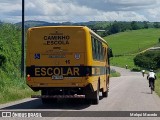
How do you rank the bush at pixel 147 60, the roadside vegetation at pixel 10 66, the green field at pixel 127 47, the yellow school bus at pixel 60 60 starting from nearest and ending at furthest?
1. the yellow school bus at pixel 60 60
2. the roadside vegetation at pixel 10 66
3. the bush at pixel 147 60
4. the green field at pixel 127 47

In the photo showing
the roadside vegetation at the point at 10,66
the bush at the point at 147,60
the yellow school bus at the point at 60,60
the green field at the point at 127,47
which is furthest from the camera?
the green field at the point at 127,47

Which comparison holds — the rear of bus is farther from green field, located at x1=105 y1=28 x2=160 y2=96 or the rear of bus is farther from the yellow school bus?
green field, located at x1=105 y1=28 x2=160 y2=96

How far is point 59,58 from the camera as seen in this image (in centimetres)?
1855

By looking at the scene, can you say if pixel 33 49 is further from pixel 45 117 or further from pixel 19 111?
pixel 45 117

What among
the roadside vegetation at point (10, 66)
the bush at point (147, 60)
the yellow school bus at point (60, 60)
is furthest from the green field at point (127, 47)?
the yellow school bus at point (60, 60)

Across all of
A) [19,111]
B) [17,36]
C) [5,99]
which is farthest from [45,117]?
[17,36]

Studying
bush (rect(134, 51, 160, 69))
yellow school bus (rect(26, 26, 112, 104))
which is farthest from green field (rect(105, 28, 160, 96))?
yellow school bus (rect(26, 26, 112, 104))

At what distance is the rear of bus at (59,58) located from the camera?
18.3 m

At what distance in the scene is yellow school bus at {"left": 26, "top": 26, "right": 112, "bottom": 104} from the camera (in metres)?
18.3

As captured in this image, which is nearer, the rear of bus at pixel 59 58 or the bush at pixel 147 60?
the rear of bus at pixel 59 58

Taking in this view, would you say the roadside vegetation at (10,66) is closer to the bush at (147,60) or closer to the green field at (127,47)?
the bush at (147,60)

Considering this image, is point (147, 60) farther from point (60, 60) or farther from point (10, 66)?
point (60, 60)

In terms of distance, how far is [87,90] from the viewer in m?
19.1

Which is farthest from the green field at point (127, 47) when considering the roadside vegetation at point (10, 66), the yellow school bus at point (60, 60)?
the yellow school bus at point (60, 60)
